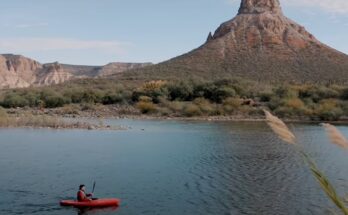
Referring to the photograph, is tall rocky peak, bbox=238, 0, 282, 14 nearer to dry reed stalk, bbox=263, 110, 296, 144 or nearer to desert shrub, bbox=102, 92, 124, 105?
desert shrub, bbox=102, 92, 124, 105

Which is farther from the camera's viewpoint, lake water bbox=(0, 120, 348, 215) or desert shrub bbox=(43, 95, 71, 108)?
desert shrub bbox=(43, 95, 71, 108)

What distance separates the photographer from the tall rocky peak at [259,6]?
383 ft

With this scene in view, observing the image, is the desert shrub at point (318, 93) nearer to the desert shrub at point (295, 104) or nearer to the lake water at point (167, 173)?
the desert shrub at point (295, 104)

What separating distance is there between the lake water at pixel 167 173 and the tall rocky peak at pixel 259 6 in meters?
84.1

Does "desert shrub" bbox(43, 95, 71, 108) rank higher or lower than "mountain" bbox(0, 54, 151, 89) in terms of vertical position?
lower

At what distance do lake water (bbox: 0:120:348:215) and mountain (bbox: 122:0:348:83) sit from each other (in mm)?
51949

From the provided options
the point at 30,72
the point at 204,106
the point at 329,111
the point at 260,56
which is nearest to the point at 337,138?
the point at 329,111

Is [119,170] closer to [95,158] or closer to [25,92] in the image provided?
[95,158]

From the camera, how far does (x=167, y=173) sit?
2203 cm

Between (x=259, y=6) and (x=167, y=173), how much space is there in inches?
3994

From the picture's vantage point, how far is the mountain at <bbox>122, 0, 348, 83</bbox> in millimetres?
87188

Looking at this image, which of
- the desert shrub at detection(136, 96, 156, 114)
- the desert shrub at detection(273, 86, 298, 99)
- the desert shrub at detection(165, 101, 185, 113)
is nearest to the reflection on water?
the desert shrub at detection(165, 101, 185, 113)

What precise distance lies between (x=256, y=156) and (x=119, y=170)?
27.5ft

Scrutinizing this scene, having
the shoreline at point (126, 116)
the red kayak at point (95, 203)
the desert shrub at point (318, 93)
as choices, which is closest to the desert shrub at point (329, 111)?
the shoreline at point (126, 116)
